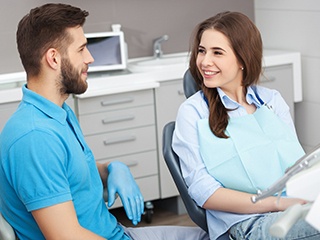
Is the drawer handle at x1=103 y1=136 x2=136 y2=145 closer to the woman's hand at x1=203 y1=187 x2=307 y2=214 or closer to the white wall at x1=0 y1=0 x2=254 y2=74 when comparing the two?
the white wall at x1=0 y1=0 x2=254 y2=74

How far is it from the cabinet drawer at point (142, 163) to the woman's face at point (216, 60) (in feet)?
4.84

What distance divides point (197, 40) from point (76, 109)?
4.30 feet

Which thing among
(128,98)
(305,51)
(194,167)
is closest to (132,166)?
(128,98)

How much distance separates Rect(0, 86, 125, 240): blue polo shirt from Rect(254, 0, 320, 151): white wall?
7.65 ft

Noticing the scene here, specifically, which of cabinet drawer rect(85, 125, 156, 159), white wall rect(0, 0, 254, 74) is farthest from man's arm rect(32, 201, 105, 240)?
white wall rect(0, 0, 254, 74)

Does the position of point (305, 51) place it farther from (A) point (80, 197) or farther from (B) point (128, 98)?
(A) point (80, 197)

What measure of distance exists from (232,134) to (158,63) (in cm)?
193

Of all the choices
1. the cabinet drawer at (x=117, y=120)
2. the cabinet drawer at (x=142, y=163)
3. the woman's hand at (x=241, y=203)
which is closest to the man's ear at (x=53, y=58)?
the woman's hand at (x=241, y=203)

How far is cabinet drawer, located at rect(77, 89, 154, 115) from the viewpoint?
11.8 feet

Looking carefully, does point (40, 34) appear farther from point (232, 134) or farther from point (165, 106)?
point (165, 106)

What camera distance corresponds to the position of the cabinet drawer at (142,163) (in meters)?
3.78

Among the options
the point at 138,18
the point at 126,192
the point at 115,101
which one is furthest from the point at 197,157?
the point at 138,18

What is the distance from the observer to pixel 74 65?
6.74 feet

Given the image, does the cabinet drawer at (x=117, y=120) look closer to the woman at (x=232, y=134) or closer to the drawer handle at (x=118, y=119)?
the drawer handle at (x=118, y=119)
